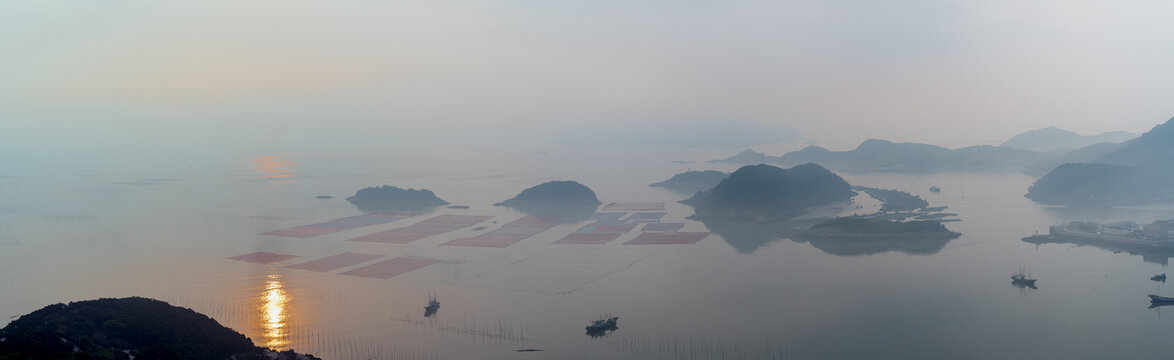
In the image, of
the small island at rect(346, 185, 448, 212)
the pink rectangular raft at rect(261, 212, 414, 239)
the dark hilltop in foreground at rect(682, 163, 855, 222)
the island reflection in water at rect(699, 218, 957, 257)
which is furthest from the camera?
the small island at rect(346, 185, 448, 212)

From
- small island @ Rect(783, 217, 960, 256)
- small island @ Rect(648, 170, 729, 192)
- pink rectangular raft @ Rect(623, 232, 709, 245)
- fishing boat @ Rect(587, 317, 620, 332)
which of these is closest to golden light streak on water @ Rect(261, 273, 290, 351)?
fishing boat @ Rect(587, 317, 620, 332)

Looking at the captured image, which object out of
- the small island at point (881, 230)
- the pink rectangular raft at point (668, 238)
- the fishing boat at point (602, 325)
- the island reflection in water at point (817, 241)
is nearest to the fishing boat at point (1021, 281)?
the island reflection in water at point (817, 241)

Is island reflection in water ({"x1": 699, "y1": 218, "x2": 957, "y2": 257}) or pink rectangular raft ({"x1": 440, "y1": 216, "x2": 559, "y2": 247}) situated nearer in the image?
island reflection in water ({"x1": 699, "y1": 218, "x2": 957, "y2": 257})

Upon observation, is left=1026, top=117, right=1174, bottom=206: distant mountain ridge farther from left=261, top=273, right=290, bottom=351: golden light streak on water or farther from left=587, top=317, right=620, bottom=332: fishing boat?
left=261, top=273, right=290, bottom=351: golden light streak on water

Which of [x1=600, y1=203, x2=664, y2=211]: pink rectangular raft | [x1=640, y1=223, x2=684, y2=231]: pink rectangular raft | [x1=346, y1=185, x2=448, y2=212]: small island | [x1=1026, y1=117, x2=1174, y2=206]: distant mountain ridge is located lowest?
[x1=640, y1=223, x2=684, y2=231]: pink rectangular raft

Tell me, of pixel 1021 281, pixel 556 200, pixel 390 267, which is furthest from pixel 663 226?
pixel 1021 281

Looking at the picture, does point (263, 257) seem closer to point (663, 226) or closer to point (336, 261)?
point (336, 261)
